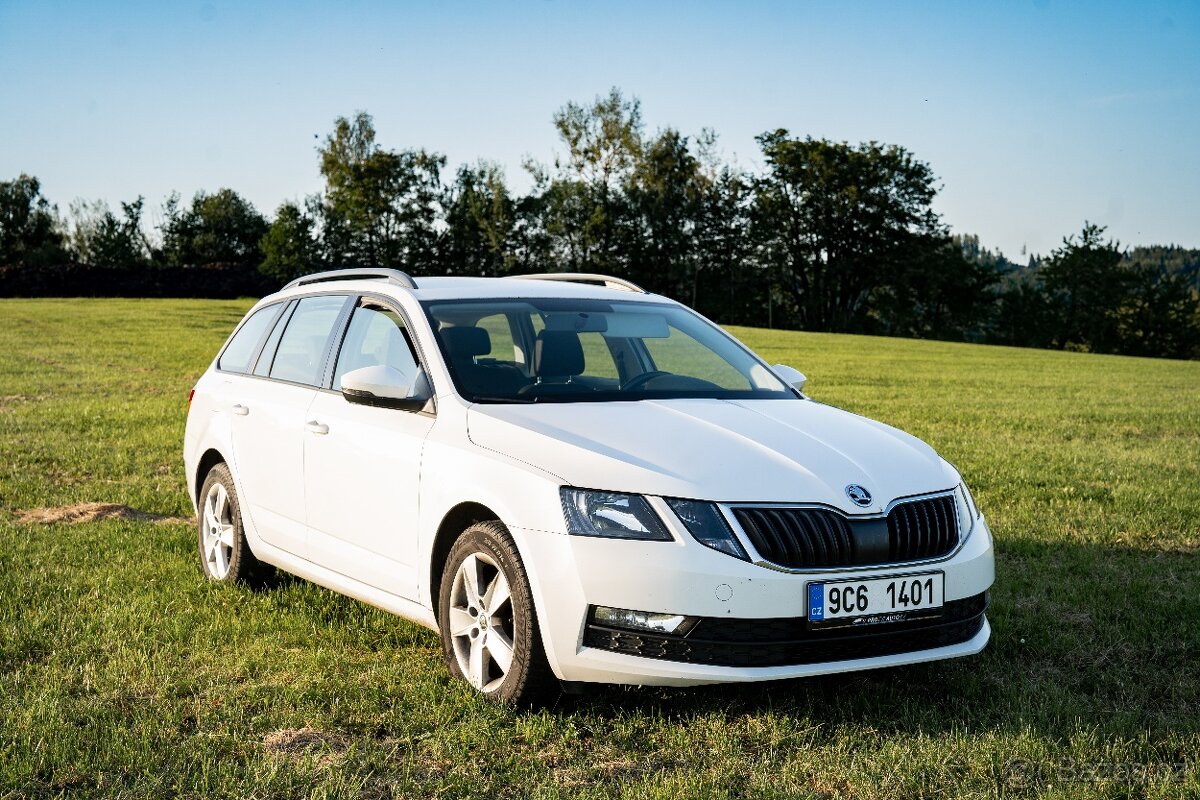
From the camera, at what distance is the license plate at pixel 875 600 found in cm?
434

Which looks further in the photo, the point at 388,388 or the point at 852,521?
the point at 388,388

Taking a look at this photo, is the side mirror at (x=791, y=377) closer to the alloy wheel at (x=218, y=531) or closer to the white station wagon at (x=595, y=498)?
the white station wagon at (x=595, y=498)

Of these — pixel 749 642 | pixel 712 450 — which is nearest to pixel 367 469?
pixel 712 450

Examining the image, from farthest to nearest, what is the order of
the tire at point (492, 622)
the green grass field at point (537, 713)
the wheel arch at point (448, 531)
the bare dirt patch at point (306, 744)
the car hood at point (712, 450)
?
the wheel arch at point (448, 531) < the tire at point (492, 622) < the car hood at point (712, 450) < the bare dirt patch at point (306, 744) < the green grass field at point (537, 713)

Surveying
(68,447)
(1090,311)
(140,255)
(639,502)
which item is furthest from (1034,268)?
(639,502)

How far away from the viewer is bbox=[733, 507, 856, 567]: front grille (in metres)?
4.32

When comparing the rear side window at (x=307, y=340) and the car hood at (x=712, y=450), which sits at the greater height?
the rear side window at (x=307, y=340)

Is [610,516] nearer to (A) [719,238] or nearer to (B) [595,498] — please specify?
(B) [595,498]

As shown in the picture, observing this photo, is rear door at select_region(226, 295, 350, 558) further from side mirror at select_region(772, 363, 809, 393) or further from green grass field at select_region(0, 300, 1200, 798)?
side mirror at select_region(772, 363, 809, 393)

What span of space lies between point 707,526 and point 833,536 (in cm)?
46

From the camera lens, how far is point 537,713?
4629 millimetres

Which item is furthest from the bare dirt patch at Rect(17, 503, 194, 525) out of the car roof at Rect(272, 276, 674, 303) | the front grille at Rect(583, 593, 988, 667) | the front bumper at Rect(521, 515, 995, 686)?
the front grille at Rect(583, 593, 988, 667)

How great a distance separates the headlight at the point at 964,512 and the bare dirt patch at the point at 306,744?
2447mm


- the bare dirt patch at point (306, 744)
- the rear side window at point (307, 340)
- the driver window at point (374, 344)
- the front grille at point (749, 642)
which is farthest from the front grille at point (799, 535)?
the rear side window at point (307, 340)
